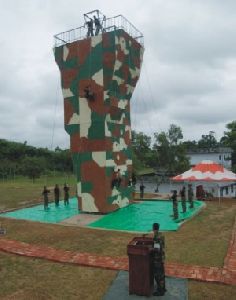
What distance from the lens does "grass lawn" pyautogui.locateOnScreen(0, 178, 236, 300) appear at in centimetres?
929

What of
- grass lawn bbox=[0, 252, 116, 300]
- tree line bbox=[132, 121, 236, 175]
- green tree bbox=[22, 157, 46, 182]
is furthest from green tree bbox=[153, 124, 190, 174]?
grass lawn bbox=[0, 252, 116, 300]

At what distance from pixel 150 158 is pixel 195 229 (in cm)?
3625

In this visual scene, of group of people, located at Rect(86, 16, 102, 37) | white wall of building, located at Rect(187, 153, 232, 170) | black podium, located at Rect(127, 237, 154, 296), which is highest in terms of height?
group of people, located at Rect(86, 16, 102, 37)

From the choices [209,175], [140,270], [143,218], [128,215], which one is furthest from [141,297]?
[209,175]

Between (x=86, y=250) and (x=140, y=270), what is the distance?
4.60 meters

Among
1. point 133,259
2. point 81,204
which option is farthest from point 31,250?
point 81,204

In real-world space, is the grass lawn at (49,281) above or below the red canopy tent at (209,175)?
below

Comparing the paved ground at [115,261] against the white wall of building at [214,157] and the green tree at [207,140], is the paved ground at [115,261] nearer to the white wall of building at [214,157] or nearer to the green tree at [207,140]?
the white wall of building at [214,157]

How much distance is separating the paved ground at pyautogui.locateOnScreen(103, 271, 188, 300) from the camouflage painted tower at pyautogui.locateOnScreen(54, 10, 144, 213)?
12.2 metres

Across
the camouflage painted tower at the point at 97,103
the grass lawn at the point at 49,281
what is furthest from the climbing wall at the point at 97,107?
the grass lawn at the point at 49,281

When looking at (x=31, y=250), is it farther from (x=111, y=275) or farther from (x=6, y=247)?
(x=111, y=275)

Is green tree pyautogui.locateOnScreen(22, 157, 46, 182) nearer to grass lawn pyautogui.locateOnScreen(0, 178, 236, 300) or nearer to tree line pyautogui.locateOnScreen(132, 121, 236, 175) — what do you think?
tree line pyautogui.locateOnScreen(132, 121, 236, 175)

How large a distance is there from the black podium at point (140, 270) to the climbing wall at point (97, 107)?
13.0 m

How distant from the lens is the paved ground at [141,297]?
873 centimetres
